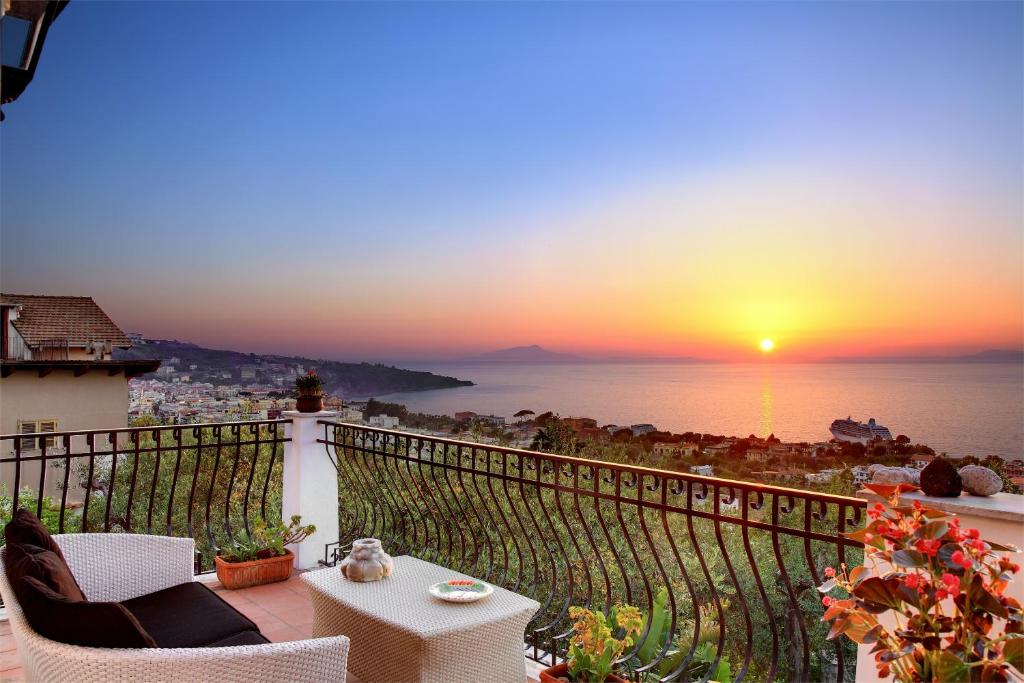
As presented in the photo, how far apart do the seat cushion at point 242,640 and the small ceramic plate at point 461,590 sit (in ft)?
2.34

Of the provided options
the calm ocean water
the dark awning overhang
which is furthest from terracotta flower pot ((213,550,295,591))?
the dark awning overhang

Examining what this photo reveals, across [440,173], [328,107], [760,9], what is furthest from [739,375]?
[328,107]

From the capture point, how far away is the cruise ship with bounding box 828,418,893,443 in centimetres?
1009

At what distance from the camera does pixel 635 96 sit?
8.59 meters

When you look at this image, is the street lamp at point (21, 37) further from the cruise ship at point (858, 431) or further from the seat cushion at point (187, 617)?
the cruise ship at point (858, 431)

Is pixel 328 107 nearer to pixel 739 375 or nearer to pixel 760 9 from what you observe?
pixel 760 9

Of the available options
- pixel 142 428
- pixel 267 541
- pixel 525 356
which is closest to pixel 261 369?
pixel 525 356

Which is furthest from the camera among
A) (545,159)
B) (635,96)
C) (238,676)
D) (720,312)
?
(720,312)

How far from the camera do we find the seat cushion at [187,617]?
2613mm

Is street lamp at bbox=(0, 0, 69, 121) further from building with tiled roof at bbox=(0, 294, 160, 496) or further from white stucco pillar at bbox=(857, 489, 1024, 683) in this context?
building with tiled roof at bbox=(0, 294, 160, 496)

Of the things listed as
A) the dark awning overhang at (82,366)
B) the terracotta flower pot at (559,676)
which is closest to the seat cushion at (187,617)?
the terracotta flower pot at (559,676)

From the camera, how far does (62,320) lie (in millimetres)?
12836

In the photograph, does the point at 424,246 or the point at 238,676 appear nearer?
the point at 238,676

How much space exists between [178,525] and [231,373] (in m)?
7.11
